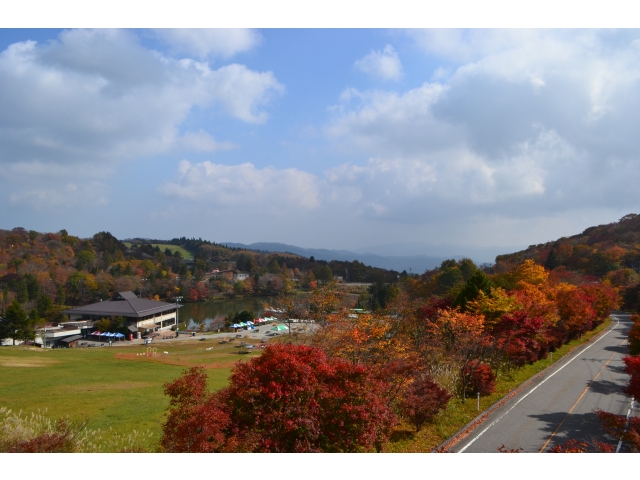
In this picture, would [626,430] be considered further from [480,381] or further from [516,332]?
[516,332]

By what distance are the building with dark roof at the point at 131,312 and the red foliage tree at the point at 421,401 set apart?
37.5 m

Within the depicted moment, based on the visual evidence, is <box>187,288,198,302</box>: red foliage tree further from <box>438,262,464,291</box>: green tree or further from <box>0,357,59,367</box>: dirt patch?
<box>0,357,59,367</box>: dirt patch

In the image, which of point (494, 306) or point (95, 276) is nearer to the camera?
point (494, 306)

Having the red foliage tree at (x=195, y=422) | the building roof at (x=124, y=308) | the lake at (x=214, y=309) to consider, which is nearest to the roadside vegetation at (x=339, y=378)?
the red foliage tree at (x=195, y=422)

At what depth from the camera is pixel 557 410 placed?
11.8m

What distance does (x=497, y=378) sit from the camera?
1552cm

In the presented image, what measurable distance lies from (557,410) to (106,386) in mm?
15414

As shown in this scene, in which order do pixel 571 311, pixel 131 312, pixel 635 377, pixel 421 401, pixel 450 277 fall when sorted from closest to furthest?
1. pixel 635 377
2. pixel 421 401
3. pixel 571 311
4. pixel 131 312
5. pixel 450 277

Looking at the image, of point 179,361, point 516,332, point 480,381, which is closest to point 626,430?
point 480,381

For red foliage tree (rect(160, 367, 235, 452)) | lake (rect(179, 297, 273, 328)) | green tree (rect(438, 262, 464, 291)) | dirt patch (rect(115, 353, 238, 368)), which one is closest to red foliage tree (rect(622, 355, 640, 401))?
red foliage tree (rect(160, 367, 235, 452))

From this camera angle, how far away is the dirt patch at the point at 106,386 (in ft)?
48.4

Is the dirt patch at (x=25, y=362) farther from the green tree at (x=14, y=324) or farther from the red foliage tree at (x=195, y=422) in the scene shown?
the red foliage tree at (x=195, y=422)

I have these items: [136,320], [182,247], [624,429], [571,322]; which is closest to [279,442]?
[624,429]

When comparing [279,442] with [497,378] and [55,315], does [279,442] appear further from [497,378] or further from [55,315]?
[55,315]
